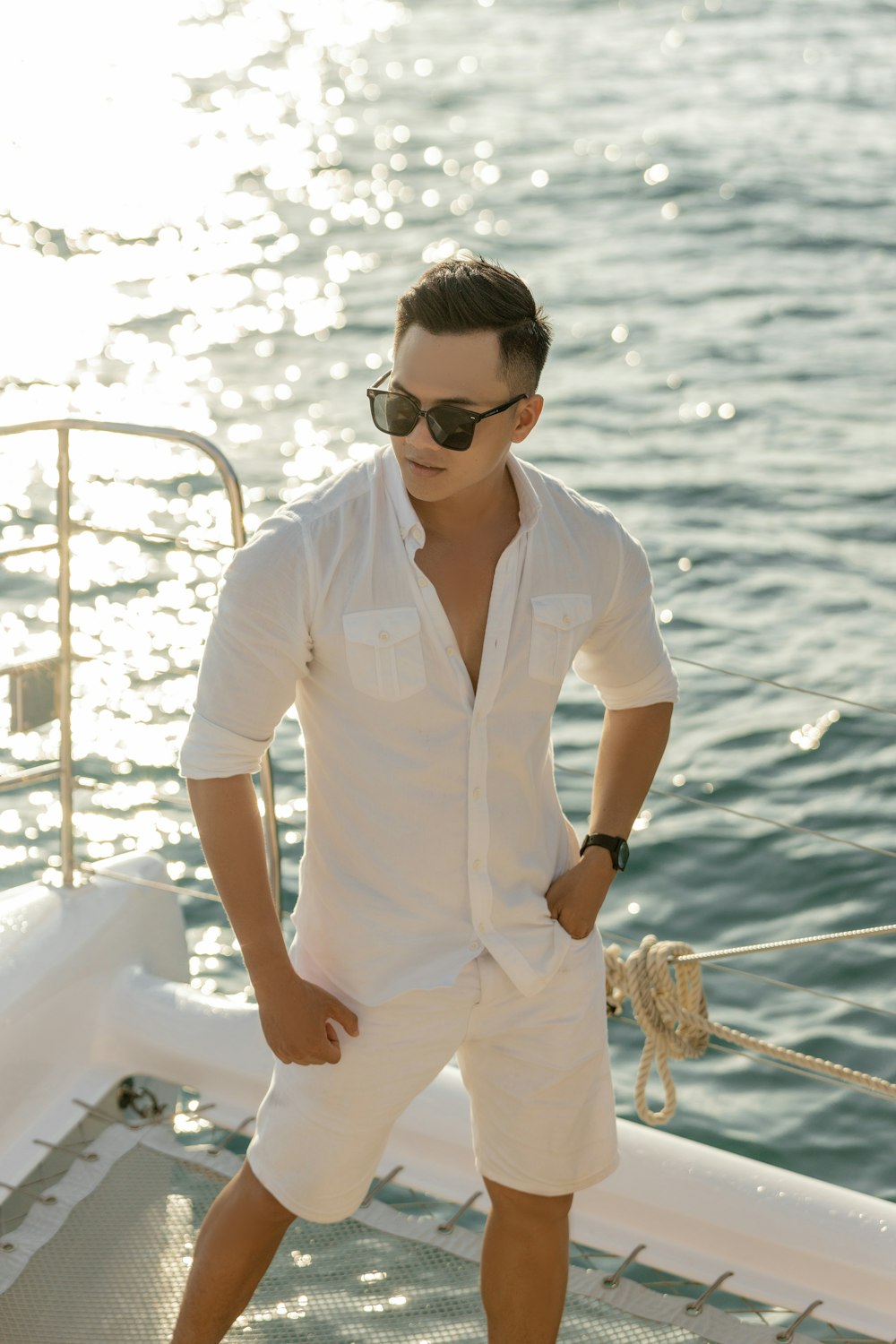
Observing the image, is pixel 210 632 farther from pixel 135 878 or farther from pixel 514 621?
pixel 135 878

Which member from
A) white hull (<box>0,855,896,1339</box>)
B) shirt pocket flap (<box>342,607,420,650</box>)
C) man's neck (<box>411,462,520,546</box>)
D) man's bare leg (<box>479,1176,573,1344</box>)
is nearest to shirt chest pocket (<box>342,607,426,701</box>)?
shirt pocket flap (<box>342,607,420,650</box>)

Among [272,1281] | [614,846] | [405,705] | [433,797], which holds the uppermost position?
[405,705]

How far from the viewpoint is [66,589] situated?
9.20 ft

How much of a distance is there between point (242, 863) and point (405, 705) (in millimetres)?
261

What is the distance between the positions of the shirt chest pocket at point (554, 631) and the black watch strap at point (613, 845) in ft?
0.89

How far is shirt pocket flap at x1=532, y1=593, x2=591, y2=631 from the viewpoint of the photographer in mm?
1971

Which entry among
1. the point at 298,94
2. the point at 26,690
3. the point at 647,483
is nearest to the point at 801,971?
the point at 26,690

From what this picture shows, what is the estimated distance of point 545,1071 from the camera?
6.70ft

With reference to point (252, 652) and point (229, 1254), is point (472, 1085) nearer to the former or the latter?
point (229, 1254)

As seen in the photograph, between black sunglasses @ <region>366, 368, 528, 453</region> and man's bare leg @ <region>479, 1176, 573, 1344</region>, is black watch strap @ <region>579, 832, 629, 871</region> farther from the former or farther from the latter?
black sunglasses @ <region>366, 368, 528, 453</region>

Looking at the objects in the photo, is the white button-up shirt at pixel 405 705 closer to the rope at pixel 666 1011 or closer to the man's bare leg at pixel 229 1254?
the man's bare leg at pixel 229 1254

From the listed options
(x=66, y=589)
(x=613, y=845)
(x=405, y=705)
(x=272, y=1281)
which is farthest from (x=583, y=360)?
(x=405, y=705)

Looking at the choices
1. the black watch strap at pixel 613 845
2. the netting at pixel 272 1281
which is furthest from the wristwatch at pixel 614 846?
the netting at pixel 272 1281

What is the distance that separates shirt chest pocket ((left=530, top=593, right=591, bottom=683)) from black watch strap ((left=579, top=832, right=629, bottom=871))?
0.27m
